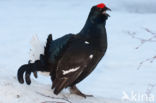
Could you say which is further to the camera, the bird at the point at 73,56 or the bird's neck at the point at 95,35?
the bird's neck at the point at 95,35

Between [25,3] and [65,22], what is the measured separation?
189 centimetres

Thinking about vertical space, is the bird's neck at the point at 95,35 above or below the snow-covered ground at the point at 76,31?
above

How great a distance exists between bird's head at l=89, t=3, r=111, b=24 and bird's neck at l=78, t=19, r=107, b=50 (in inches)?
1.4

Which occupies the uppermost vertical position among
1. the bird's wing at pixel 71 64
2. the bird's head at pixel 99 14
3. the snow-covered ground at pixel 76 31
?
the bird's head at pixel 99 14

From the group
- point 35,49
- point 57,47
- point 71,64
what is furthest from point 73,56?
point 35,49

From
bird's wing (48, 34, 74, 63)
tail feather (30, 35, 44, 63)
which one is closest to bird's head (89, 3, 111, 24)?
bird's wing (48, 34, 74, 63)

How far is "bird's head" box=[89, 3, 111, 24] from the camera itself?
4.31 meters

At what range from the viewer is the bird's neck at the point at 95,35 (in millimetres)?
4250

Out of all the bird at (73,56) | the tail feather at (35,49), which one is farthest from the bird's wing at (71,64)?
the tail feather at (35,49)

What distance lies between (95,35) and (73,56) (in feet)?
0.95

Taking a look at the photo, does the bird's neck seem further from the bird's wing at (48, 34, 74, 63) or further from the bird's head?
the bird's wing at (48, 34, 74, 63)

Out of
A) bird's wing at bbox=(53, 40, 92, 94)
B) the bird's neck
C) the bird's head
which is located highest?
the bird's head

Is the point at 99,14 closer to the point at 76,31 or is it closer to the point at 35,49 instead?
the point at 35,49

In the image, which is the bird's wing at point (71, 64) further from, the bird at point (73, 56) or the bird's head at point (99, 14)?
the bird's head at point (99, 14)
